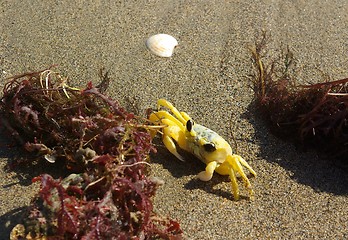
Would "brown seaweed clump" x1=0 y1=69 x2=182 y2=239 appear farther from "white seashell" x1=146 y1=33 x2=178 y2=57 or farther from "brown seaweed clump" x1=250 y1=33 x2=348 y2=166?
"brown seaweed clump" x1=250 y1=33 x2=348 y2=166

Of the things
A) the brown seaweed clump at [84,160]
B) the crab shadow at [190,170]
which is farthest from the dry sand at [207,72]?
the brown seaweed clump at [84,160]

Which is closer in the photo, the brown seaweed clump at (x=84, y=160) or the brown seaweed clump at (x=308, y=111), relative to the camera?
the brown seaweed clump at (x=84, y=160)

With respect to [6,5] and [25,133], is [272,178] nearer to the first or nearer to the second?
[25,133]

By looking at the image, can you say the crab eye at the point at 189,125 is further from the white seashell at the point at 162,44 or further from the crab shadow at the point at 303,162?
the white seashell at the point at 162,44

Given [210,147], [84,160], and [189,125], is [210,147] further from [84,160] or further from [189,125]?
[84,160]

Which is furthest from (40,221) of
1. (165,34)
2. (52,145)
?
(165,34)

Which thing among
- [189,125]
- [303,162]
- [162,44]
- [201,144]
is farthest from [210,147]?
[162,44]

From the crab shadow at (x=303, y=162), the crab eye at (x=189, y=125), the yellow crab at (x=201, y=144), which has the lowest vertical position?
the crab shadow at (x=303, y=162)

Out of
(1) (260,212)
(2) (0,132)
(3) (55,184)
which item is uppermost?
(3) (55,184)
